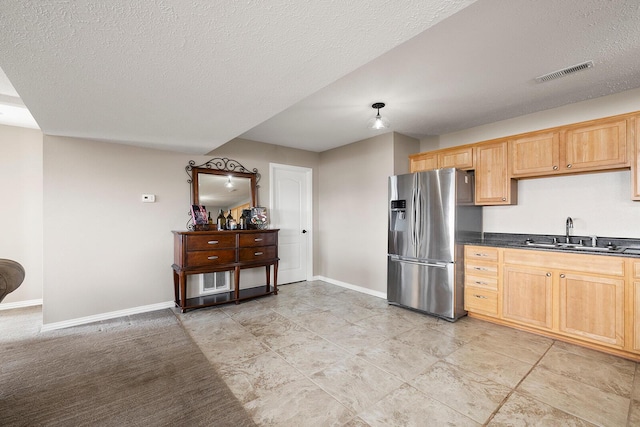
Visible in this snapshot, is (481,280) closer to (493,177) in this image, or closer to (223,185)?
(493,177)

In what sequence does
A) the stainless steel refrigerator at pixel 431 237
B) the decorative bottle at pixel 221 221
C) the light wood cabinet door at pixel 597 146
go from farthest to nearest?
the decorative bottle at pixel 221 221, the stainless steel refrigerator at pixel 431 237, the light wood cabinet door at pixel 597 146

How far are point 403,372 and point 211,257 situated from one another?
8.54 ft

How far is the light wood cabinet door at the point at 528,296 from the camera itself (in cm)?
280

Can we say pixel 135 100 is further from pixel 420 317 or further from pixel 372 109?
pixel 420 317

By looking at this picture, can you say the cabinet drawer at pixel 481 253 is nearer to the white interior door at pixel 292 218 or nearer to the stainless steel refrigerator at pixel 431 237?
the stainless steel refrigerator at pixel 431 237

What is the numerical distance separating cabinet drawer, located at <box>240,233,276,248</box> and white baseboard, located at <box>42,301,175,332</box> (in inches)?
49.4

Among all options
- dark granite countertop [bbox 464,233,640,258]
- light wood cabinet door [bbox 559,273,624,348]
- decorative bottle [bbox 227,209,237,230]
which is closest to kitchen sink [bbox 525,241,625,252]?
dark granite countertop [bbox 464,233,640,258]

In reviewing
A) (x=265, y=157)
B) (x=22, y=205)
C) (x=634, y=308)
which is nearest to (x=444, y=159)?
(x=634, y=308)

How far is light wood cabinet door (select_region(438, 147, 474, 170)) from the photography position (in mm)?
3561

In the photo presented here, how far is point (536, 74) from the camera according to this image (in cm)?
243

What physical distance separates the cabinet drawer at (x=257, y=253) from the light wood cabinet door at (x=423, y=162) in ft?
7.93

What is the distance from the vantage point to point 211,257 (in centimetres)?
364

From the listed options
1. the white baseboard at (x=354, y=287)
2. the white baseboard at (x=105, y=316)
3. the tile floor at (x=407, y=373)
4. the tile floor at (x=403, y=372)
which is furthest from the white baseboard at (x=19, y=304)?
the white baseboard at (x=354, y=287)

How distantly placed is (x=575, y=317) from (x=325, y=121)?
10.9 feet
